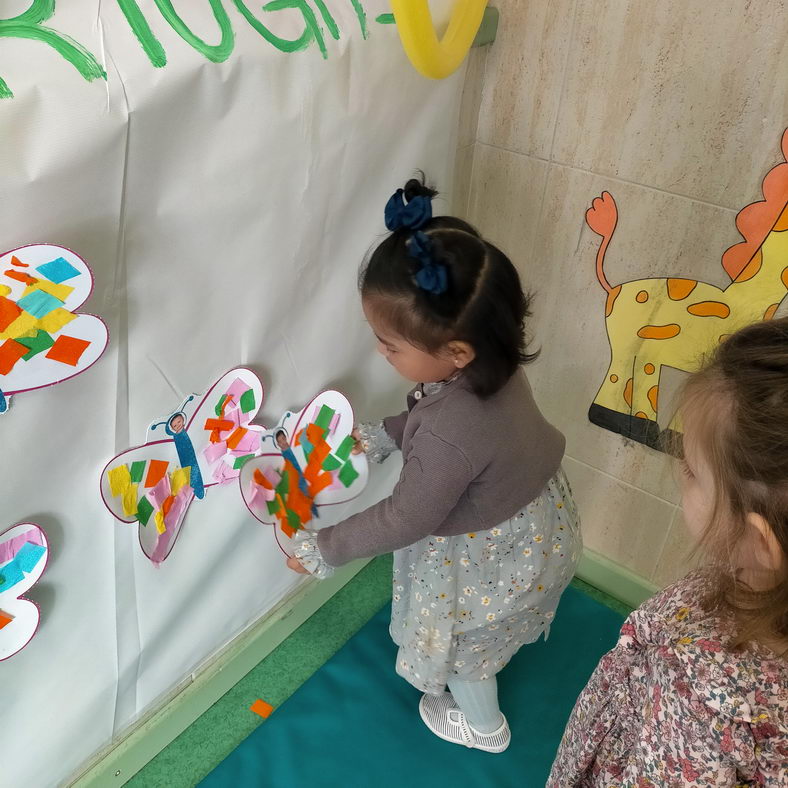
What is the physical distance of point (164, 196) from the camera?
780 mm

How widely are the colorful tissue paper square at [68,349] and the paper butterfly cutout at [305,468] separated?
14.5 inches

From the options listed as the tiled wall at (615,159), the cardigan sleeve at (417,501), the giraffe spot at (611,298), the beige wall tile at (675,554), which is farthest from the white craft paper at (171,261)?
the beige wall tile at (675,554)

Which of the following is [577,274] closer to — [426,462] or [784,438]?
[426,462]

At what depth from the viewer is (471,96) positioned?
1.21 m

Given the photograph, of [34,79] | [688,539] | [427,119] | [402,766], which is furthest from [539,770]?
[34,79]

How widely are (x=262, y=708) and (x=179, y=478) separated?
22.8 inches

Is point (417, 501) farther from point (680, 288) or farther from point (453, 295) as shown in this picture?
point (680, 288)

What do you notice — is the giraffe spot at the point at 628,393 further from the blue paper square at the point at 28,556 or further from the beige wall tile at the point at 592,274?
the blue paper square at the point at 28,556

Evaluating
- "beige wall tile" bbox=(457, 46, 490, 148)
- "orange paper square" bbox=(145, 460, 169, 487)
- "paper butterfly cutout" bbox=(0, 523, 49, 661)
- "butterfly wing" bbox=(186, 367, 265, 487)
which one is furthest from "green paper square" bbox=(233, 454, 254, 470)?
"beige wall tile" bbox=(457, 46, 490, 148)

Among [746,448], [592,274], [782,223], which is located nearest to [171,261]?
[746,448]

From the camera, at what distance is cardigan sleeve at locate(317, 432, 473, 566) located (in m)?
0.94

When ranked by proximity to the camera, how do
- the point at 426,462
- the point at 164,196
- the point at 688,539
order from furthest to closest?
1. the point at 688,539
2. the point at 426,462
3. the point at 164,196

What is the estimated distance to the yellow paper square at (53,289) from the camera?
0.69m

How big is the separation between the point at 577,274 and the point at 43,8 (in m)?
0.90
